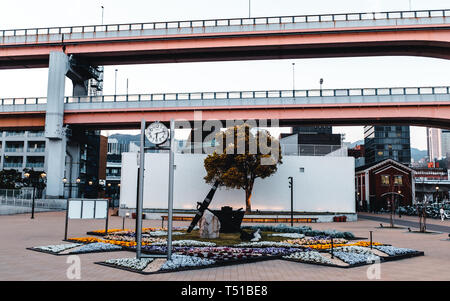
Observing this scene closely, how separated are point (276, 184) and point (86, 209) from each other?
92.2 ft

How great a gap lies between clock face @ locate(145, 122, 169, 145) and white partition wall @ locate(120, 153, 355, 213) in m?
30.0

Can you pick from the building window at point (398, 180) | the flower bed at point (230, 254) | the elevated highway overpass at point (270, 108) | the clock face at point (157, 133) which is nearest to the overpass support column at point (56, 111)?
the elevated highway overpass at point (270, 108)

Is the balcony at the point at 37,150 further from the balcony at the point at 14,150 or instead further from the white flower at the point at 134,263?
the white flower at the point at 134,263

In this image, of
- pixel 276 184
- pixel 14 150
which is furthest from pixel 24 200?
pixel 14 150

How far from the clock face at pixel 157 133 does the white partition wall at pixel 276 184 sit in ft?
98.3

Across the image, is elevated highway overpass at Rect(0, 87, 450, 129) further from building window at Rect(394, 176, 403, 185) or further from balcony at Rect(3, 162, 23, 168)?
balcony at Rect(3, 162, 23, 168)

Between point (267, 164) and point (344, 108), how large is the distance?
12422mm

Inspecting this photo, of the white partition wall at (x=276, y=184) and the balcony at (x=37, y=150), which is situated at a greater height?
the balcony at (x=37, y=150)

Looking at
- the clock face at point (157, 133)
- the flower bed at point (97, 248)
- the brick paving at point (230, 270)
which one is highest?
the clock face at point (157, 133)

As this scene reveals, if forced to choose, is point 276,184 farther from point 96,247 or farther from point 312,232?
point 96,247

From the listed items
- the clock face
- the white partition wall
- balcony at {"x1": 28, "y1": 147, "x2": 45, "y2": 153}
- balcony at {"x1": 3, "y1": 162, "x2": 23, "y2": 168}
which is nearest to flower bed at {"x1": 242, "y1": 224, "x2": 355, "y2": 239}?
the clock face

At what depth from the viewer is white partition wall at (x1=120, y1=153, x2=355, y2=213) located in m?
44.4

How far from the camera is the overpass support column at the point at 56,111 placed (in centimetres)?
4822

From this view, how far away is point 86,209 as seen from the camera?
19906mm
